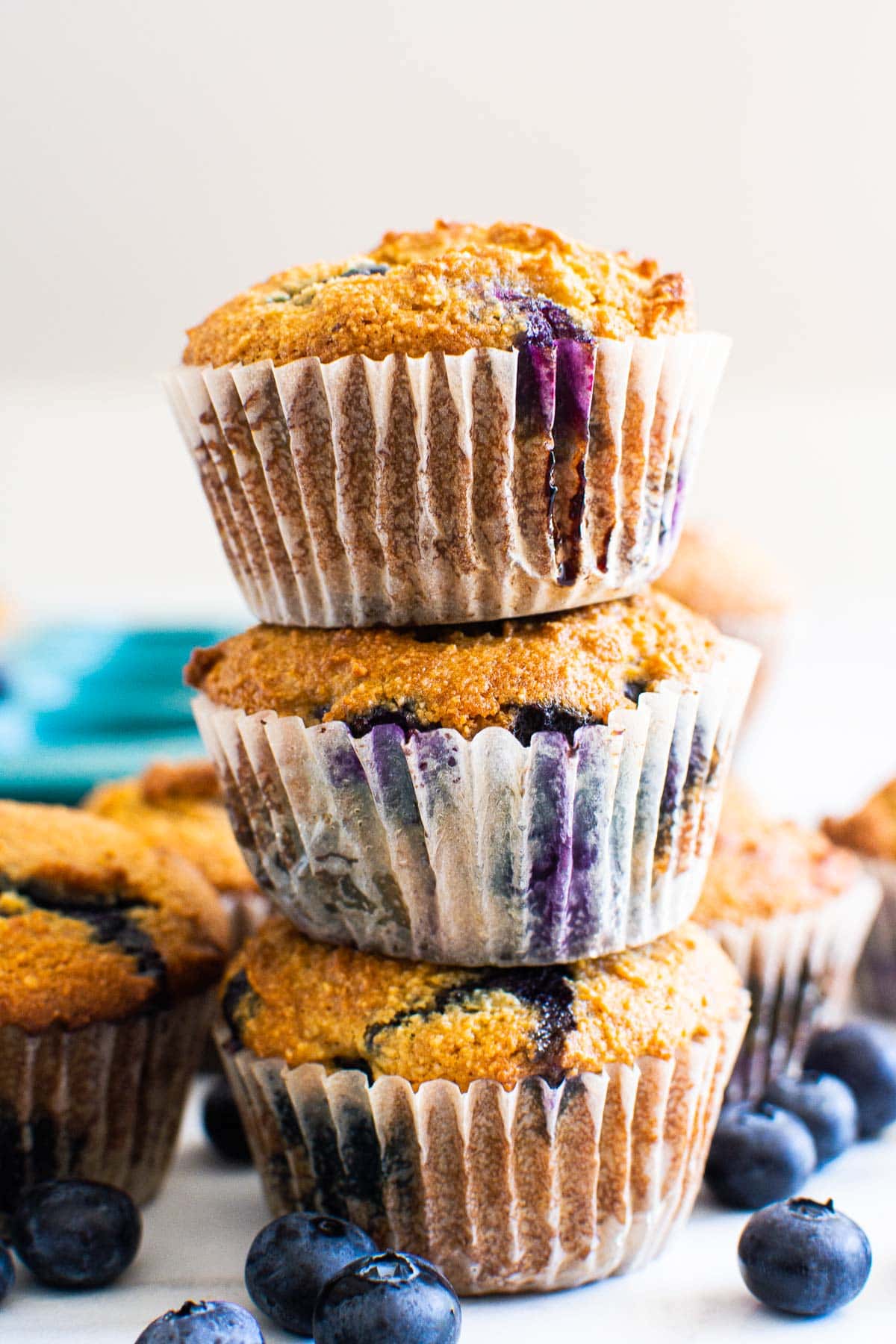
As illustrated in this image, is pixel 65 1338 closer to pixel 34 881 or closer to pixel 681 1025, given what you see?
pixel 34 881

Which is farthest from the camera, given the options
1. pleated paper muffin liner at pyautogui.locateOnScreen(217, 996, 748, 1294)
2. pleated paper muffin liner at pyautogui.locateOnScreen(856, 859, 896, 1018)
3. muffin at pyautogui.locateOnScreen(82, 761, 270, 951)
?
pleated paper muffin liner at pyautogui.locateOnScreen(856, 859, 896, 1018)

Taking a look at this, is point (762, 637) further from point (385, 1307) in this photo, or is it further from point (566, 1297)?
point (385, 1307)

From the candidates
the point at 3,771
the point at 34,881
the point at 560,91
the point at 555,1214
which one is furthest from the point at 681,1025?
the point at 560,91

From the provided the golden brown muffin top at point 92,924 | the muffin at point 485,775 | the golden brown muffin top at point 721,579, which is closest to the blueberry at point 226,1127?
the golden brown muffin top at point 92,924

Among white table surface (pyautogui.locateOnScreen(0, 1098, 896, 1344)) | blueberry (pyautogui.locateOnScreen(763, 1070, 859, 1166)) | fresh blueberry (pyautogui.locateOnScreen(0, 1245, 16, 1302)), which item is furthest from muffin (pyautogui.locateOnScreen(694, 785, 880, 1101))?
fresh blueberry (pyautogui.locateOnScreen(0, 1245, 16, 1302))

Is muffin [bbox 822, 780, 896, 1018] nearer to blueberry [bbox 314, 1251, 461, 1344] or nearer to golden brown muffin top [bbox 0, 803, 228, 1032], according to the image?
golden brown muffin top [bbox 0, 803, 228, 1032]

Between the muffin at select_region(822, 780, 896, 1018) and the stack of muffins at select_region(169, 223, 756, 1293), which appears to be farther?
the muffin at select_region(822, 780, 896, 1018)
